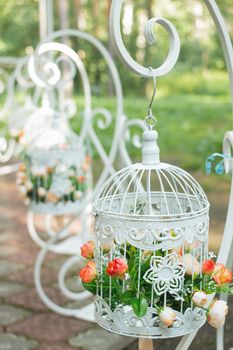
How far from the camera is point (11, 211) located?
4.85 metres

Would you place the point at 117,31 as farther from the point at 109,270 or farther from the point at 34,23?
the point at 34,23

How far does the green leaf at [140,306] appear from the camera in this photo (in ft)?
4.19

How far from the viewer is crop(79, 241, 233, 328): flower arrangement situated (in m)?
1.29

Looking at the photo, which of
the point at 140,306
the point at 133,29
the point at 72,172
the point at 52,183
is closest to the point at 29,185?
the point at 52,183

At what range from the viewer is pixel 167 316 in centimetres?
128

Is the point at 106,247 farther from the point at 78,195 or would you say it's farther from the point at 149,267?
the point at 78,195

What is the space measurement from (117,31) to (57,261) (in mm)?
2494

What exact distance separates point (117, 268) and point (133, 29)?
16758mm

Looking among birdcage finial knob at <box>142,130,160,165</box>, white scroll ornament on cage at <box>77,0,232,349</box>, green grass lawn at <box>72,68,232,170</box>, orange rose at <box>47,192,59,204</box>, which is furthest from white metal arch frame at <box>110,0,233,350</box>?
green grass lawn at <box>72,68,232,170</box>

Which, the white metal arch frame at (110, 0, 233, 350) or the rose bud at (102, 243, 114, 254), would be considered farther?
the rose bud at (102, 243, 114, 254)

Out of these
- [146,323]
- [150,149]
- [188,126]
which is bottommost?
[146,323]

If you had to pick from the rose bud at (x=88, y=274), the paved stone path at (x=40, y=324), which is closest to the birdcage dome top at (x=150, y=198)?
the rose bud at (x=88, y=274)

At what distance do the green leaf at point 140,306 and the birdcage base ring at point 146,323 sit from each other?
0.07ft

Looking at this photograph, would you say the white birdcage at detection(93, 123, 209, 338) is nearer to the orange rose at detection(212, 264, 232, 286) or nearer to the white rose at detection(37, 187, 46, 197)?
the orange rose at detection(212, 264, 232, 286)
